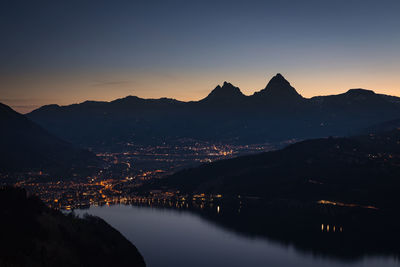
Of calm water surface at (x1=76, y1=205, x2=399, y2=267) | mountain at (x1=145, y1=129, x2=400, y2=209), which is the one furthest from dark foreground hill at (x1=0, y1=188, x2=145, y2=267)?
mountain at (x1=145, y1=129, x2=400, y2=209)

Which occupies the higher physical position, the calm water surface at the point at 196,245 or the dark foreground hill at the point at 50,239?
the dark foreground hill at the point at 50,239

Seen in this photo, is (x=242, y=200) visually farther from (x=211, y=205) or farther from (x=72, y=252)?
(x=72, y=252)


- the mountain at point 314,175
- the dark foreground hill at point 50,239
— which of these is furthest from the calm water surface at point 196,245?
the mountain at point 314,175

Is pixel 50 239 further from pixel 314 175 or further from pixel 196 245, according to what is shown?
pixel 314 175

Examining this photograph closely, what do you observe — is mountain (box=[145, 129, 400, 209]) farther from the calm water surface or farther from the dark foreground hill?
the dark foreground hill

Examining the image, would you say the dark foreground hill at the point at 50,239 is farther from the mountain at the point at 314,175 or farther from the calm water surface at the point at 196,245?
the mountain at the point at 314,175

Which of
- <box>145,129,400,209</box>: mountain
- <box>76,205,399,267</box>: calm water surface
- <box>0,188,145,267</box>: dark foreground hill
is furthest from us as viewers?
<box>145,129,400,209</box>: mountain
